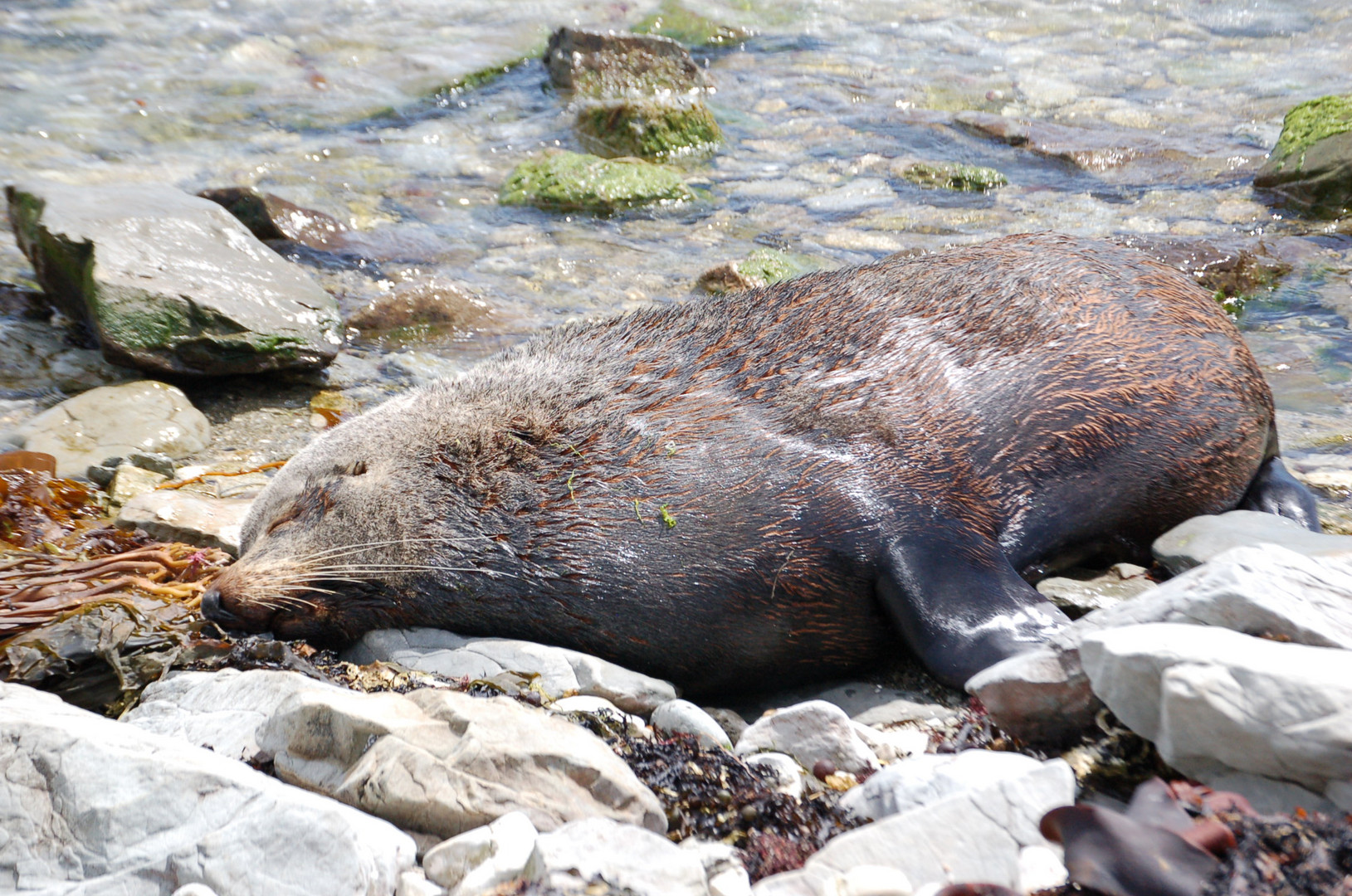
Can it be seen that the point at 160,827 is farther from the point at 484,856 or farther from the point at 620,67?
the point at 620,67

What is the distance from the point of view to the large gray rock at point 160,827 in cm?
244

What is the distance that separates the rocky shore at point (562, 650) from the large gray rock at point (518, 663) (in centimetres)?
2

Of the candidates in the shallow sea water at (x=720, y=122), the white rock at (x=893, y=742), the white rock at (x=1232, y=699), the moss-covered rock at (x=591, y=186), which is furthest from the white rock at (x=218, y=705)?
the moss-covered rock at (x=591, y=186)

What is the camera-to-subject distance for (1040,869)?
2.36 metres

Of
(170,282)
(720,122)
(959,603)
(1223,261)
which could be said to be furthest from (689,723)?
(720,122)

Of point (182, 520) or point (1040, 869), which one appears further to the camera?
point (182, 520)

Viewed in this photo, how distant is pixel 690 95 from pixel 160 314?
8.39 metres

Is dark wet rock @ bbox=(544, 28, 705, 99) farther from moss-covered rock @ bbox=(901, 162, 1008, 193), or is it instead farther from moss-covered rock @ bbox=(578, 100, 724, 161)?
moss-covered rock @ bbox=(901, 162, 1008, 193)

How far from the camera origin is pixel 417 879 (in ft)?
8.18

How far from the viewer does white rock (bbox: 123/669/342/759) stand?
132 inches

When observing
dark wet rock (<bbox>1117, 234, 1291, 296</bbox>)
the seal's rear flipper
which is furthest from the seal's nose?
dark wet rock (<bbox>1117, 234, 1291, 296</bbox>)

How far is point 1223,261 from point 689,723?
270 inches

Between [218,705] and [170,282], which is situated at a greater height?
[170,282]

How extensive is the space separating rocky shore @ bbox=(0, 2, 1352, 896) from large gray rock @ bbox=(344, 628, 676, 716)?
0.05 ft
